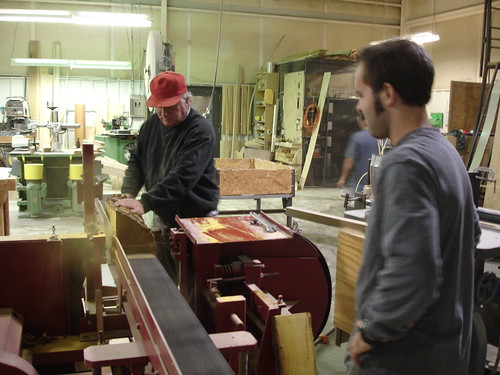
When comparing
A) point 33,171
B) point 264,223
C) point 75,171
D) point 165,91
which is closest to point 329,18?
point 75,171

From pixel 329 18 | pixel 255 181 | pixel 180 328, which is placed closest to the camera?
pixel 180 328

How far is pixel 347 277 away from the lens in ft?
7.97

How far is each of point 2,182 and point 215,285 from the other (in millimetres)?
2288

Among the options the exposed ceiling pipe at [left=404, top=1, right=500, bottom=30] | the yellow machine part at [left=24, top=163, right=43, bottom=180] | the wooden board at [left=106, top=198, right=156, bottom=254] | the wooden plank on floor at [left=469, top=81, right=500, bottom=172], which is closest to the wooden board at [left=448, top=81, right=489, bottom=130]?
the wooden plank on floor at [left=469, top=81, right=500, bottom=172]

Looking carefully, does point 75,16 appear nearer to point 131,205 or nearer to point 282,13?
point 282,13

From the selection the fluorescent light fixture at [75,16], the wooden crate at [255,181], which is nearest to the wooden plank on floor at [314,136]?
the fluorescent light fixture at [75,16]

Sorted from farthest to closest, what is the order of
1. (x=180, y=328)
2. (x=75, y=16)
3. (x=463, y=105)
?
(x=463, y=105), (x=75, y=16), (x=180, y=328)

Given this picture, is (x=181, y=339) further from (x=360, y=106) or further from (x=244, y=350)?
(x=360, y=106)

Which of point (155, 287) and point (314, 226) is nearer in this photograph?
point (155, 287)

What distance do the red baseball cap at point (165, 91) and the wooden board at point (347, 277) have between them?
104 cm

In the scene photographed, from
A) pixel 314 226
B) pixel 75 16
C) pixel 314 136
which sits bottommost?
pixel 314 226

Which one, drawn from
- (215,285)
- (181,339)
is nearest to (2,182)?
(215,285)

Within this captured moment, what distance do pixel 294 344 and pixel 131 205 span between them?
3.11ft

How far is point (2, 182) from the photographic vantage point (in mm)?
3453
